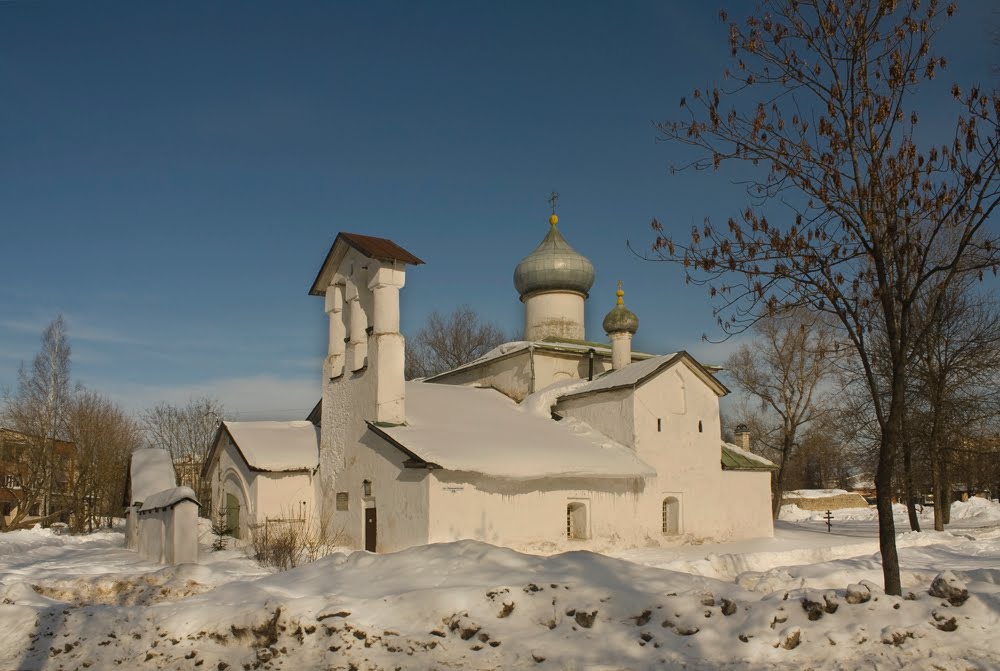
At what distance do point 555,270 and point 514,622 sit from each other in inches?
756

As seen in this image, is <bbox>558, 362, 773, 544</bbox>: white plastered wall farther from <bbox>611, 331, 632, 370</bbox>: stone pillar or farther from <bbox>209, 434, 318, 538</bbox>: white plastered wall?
<bbox>209, 434, 318, 538</bbox>: white plastered wall

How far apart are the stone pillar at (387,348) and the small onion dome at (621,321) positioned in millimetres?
7453

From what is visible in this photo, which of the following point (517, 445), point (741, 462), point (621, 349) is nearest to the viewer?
point (517, 445)

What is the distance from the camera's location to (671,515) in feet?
64.2

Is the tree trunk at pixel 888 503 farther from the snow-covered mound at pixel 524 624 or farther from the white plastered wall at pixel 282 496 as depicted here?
the white plastered wall at pixel 282 496

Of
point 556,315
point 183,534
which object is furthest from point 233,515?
point 556,315

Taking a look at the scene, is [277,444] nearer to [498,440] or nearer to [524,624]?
[498,440]

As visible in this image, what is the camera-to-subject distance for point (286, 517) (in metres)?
19.0

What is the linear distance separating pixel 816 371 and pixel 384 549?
17.7 m

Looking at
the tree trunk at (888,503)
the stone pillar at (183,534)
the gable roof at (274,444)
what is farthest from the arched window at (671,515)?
the tree trunk at (888,503)

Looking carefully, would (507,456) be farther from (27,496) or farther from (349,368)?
(27,496)

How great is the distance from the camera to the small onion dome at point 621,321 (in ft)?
74.1

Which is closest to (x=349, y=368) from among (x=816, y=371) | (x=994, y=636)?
(x=994, y=636)

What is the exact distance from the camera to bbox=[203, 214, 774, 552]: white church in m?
15.9
